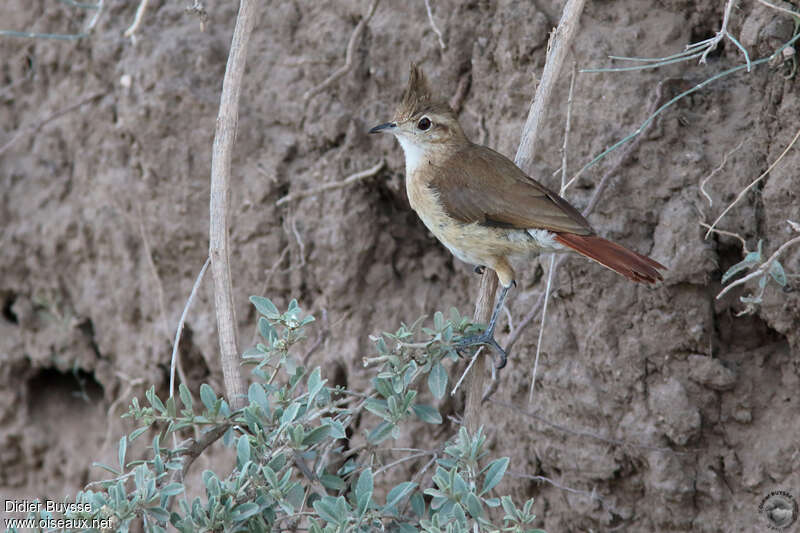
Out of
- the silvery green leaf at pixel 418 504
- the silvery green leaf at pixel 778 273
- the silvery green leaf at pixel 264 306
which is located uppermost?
the silvery green leaf at pixel 264 306

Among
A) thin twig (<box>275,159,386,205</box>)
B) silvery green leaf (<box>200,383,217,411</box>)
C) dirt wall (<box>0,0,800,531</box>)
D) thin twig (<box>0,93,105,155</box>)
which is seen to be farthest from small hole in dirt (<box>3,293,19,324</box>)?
silvery green leaf (<box>200,383,217,411</box>)

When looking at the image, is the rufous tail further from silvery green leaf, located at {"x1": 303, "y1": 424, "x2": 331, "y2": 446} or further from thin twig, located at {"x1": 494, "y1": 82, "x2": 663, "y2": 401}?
silvery green leaf, located at {"x1": 303, "y1": 424, "x2": 331, "y2": 446}

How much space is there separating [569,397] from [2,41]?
4.19 meters

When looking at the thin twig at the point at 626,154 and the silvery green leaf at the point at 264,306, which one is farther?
the thin twig at the point at 626,154

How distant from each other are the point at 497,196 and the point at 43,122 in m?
3.07

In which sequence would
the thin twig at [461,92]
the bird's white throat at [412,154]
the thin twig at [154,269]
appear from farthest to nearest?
the thin twig at [154,269]
the thin twig at [461,92]
the bird's white throat at [412,154]

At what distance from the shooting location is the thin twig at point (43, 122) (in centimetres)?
504

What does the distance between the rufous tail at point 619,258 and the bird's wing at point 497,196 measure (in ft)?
0.37

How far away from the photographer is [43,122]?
5.17m

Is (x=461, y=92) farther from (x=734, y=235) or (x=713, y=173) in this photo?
(x=734, y=235)

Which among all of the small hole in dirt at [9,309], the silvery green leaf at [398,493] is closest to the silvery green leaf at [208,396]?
the silvery green leaf at [398,493]

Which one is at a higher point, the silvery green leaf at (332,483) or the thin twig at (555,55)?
the thin twig at (555,55)

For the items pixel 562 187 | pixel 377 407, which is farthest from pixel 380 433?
pixel 562 187

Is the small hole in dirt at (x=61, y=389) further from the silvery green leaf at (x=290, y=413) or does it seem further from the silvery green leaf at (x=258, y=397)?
the silvery green leaf at (x=290, y=413)
